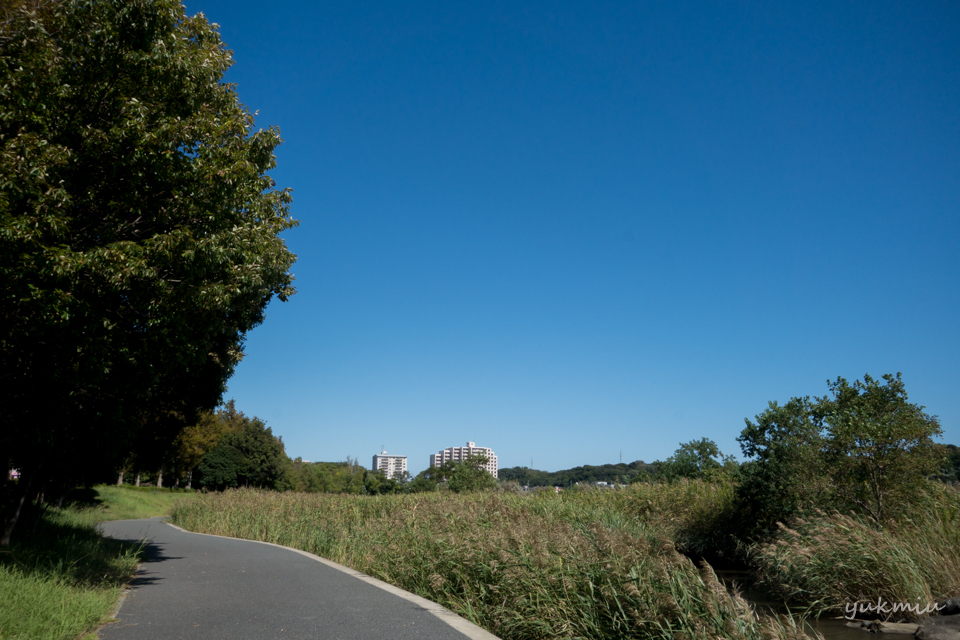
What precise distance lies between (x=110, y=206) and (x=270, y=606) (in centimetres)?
523

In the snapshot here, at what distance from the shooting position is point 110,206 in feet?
22.9

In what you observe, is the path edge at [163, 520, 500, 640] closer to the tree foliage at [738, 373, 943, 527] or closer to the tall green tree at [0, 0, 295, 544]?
the tall green tree at [0, 0, 295, 544]

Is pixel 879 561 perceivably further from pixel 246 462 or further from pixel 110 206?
pixel 246 462

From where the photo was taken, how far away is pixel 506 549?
7176 millimetres

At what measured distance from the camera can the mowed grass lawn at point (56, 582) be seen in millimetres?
4922

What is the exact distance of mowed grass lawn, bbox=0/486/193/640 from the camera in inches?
194

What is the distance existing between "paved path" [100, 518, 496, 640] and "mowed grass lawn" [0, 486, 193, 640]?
0.85ft

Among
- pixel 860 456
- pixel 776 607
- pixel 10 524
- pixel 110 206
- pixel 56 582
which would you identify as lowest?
pixel 776 607

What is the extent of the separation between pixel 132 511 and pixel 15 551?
913 inches

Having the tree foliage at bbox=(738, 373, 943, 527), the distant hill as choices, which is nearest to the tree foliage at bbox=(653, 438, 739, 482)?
the tree foliage at bbox=(738, 373, 943, 527)

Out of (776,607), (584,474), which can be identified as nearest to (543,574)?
(776,607)

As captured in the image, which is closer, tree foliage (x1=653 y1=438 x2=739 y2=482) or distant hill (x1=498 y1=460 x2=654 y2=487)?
tree foliage (x1=653 y1=438 x2=739 y2=482)

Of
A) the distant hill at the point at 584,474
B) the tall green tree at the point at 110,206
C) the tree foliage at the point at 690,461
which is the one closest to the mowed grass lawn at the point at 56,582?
the tall green tree at the point at 110,206

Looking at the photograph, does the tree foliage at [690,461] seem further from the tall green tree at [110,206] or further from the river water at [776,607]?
the tall green tree at [110,206]
